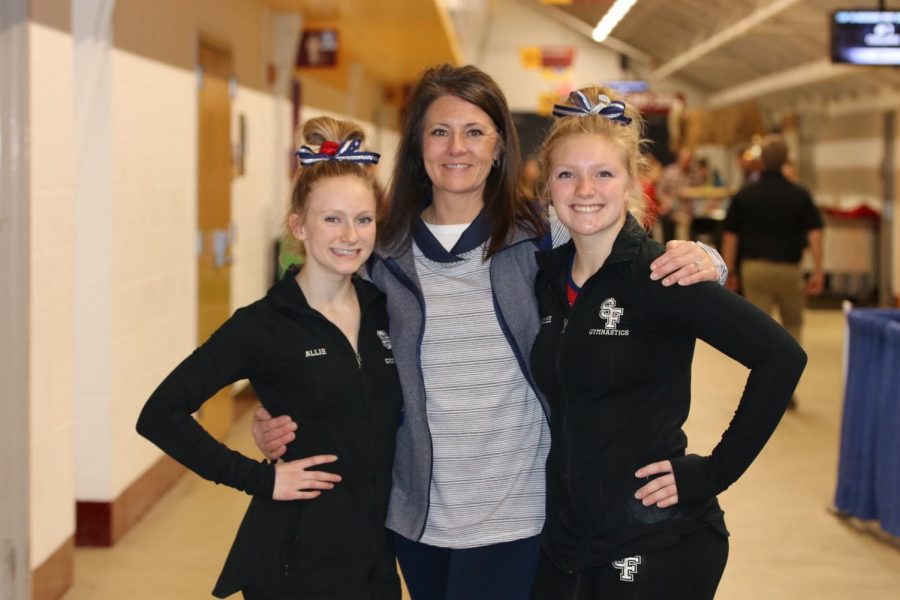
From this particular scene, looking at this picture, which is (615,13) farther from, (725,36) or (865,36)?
(725,36)

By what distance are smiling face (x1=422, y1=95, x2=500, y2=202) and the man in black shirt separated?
5799 mm

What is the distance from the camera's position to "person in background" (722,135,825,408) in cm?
820

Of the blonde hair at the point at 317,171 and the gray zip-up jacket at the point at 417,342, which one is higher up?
the blonde hair at the point at 317,171

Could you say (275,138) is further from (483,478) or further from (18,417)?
(483,478)

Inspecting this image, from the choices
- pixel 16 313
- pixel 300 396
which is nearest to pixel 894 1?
pixel 16 313

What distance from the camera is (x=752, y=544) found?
5457 millimetres

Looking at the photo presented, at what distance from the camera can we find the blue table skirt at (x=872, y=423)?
17.0ft

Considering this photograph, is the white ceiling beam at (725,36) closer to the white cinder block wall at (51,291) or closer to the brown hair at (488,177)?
the white cinder block wall at (51,291)

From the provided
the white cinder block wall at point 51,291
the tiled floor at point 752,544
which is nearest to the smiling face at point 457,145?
the white cinder block wall at point 51,291

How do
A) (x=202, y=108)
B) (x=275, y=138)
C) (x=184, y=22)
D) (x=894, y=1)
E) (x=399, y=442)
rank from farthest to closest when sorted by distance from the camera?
1. (x=894, y=1)
2. (x=275, y=138)
3. (x=202, y=108)
4. (x=184, y=22)
5. (x=399, y=442)

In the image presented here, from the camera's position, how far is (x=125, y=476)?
5312mm

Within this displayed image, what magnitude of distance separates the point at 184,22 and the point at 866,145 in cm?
1221

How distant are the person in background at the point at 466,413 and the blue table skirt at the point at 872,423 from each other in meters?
3.01

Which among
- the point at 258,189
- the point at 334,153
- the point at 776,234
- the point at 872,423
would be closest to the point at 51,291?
the point at 334,153
